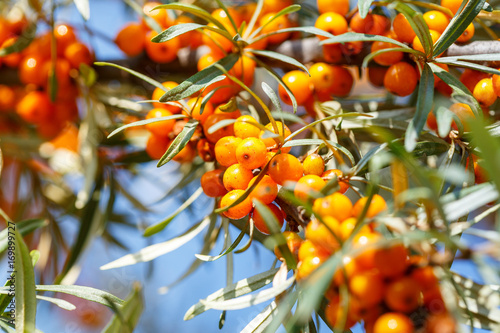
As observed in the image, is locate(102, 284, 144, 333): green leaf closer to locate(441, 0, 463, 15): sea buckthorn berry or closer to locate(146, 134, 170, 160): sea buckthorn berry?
locate(146, 134, 170, 160): sea buckthorn berry

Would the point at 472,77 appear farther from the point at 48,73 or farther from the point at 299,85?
the point at 48,73

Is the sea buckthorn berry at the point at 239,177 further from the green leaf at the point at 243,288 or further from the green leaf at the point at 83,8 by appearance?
the green leaf at the point at 83,8

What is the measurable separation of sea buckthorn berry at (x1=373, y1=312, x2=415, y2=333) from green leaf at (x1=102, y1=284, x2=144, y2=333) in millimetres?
331

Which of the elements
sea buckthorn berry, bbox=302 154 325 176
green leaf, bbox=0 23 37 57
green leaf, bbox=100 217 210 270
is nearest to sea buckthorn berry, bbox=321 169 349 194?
sea buckthorn berry, bbox=302 154 325 176

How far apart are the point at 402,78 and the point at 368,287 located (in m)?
0.45

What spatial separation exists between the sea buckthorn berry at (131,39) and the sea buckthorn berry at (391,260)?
0.87m

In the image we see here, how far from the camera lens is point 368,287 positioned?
20.0 inches

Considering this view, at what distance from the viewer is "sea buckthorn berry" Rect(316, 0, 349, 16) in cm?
93

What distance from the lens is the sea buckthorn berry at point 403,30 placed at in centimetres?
80

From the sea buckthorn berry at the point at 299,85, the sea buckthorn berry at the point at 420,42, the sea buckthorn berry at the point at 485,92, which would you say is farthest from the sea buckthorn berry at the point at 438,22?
the sea buckthorn berry at the point at 299,85

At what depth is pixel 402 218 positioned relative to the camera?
0.55m

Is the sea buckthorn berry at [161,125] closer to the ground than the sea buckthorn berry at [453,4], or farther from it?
closer to the ground

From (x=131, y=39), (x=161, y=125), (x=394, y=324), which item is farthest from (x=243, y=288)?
(x=131, y=39)

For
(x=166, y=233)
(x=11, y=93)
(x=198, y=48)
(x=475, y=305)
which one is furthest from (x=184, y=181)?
(x=475, y=305)
